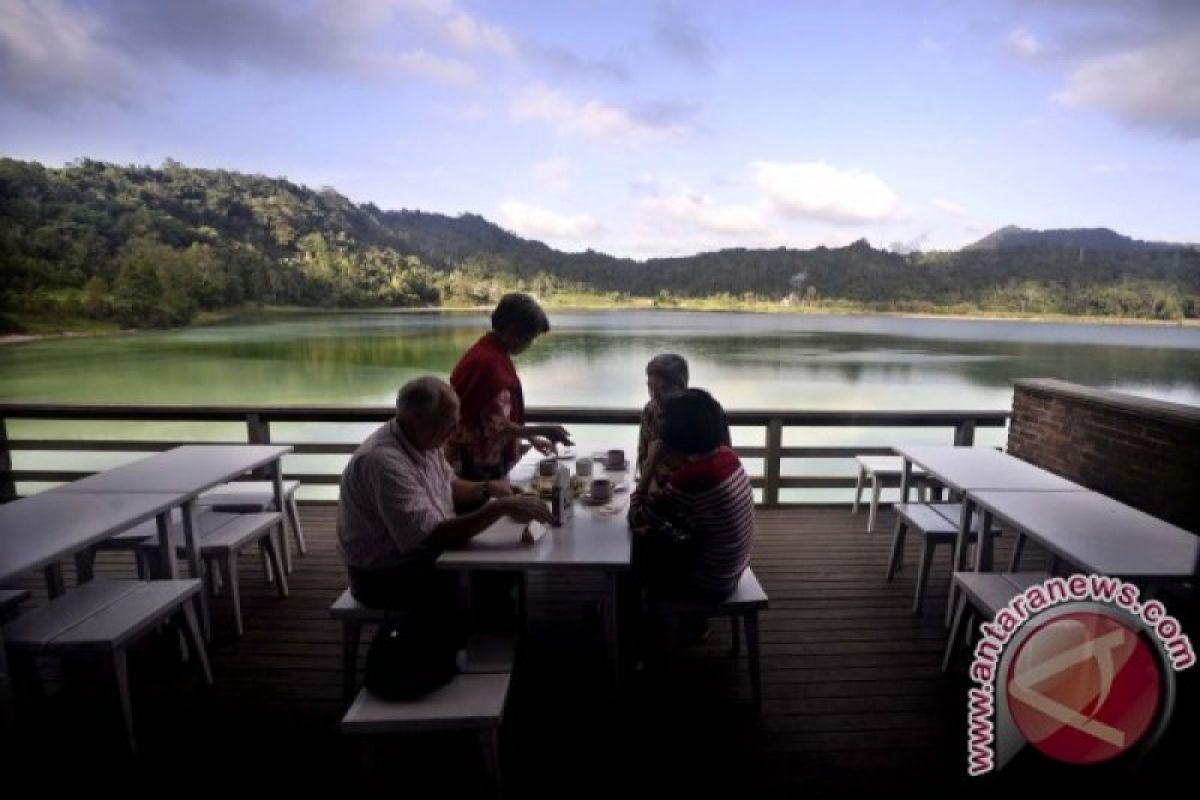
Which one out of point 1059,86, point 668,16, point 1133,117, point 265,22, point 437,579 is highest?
point 668,16

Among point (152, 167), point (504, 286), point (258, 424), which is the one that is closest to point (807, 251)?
point (504, 286)

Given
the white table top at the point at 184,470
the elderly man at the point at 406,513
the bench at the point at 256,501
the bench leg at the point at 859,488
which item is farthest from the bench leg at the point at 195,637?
the bench leg at the point at 859,488

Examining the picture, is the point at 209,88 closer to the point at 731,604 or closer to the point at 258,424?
the point at 258,424

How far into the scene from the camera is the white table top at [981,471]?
2689 millimetres

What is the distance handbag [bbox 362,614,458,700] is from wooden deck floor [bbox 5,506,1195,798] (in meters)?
0.47

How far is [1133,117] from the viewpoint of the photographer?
148cm

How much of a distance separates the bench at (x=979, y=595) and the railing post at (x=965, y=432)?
219cm

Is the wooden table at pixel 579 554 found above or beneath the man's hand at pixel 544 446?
beneath

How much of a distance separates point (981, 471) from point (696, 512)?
6.22ft

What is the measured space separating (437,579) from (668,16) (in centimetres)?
346

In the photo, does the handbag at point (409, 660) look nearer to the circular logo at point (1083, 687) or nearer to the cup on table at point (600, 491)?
the cup on table at point (600, 491)

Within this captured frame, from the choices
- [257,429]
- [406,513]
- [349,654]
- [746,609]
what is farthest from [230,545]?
[746,609]

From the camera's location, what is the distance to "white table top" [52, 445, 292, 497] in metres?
2.61

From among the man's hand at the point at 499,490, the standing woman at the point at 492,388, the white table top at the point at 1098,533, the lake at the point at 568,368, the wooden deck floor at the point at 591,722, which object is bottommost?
the lake at the point at 568,368
